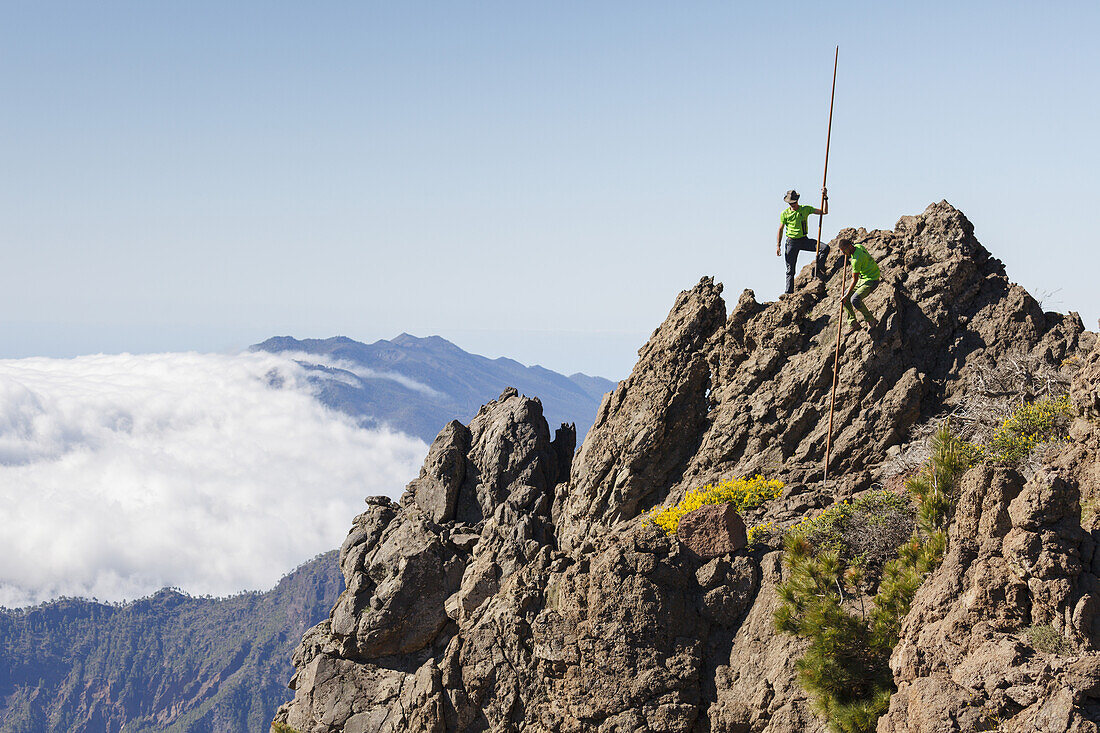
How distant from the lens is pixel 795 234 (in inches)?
1013

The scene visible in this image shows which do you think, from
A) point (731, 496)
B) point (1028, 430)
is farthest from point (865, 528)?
point (1028, 430)

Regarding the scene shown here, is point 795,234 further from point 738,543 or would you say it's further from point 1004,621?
point 1004,621

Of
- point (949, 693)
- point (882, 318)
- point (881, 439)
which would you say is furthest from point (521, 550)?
point (949, 693)

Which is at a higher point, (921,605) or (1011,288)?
(1011,288)

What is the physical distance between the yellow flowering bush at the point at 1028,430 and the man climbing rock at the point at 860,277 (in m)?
4.67

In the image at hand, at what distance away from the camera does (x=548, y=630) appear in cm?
1934

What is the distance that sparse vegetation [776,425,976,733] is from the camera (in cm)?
1567

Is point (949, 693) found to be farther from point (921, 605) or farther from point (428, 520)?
point (428, 520)

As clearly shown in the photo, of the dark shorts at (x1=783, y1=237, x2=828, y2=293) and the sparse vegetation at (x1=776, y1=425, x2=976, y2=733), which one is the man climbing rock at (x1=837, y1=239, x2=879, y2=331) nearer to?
the dark shorts at (x1=783, y1=237, x2=828, y2=293)

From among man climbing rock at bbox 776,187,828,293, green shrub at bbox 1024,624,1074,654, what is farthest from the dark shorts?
green shrub at bbox 1024,624,1074,654

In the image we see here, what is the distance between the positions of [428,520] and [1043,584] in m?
19.7

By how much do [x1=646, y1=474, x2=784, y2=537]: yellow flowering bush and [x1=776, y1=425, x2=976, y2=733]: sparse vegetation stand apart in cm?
373

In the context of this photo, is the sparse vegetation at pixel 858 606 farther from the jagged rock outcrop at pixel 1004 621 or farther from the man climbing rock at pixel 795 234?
the man climbing rock at pixel 795 234

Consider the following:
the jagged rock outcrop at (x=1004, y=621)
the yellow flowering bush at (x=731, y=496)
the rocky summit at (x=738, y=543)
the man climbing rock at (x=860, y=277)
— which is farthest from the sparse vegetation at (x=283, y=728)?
the man climbing rock at (x=860, y=277)
